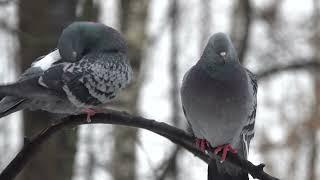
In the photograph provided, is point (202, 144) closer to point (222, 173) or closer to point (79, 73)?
Answer: point (222, 173)

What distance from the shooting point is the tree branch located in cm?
334

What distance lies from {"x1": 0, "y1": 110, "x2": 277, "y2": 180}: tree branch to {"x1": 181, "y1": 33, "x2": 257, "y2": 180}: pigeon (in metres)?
0.83

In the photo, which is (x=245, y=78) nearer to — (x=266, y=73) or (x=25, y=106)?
(x=25, y=106)

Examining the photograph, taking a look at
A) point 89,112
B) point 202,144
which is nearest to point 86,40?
point 89,112

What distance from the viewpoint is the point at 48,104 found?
414 cm

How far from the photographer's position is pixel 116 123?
3.56m

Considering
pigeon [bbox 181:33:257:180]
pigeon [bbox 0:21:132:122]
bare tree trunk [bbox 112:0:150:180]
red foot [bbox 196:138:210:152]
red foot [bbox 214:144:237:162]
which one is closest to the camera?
pigeon [bbox 0:21:132:122]

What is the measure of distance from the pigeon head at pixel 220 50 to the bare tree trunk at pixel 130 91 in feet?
Result: 14.5

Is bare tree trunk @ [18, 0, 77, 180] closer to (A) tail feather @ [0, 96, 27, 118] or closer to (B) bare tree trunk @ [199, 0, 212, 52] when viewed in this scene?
(A) tail feather @ [0, 96, 27, 118]

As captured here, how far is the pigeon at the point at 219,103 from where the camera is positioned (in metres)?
4.47

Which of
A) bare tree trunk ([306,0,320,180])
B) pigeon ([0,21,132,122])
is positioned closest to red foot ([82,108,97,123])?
pigeon ([0,21,132,122])

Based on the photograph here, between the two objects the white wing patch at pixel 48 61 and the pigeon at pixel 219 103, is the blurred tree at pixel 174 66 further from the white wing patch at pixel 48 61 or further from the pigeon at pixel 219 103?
the white wing patch at pixel 48 61

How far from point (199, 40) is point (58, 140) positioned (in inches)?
290

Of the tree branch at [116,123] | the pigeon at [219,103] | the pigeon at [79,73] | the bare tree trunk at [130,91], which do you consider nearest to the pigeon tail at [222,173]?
the pigeon at [219,103]
